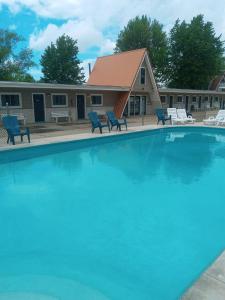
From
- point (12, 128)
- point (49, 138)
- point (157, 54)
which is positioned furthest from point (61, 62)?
point (12, 128)

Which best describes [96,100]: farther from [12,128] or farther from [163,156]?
[163,156]

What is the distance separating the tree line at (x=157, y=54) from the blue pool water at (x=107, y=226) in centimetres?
2884

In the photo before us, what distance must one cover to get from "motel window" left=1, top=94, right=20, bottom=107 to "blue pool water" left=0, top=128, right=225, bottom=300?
677cm

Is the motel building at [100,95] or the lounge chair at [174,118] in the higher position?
the motel building at [100,95]

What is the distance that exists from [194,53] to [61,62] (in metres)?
18.8

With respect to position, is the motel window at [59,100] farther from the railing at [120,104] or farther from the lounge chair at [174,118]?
the lounge chair at [174,118]

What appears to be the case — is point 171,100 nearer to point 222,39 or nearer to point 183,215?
point 222,39

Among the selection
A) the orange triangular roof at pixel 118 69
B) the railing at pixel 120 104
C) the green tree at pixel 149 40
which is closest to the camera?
the railing at pixel 120 104

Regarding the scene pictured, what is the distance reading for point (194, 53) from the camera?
3409 cm

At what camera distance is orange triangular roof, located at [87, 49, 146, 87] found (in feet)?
65.6

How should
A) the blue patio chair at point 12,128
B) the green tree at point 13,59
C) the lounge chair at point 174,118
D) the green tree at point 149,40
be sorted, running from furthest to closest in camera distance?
the green tree at point 149,40, the green tree at point 13,59, the lounge chair at point 174,118, the blue patio chair at point 12,128

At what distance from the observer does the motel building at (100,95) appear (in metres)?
15.4

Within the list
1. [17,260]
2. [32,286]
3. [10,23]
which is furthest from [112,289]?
[10,23]

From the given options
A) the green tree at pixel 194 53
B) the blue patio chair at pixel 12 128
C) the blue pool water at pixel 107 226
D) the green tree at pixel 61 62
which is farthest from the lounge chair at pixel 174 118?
the green tree at pixel 61 62
